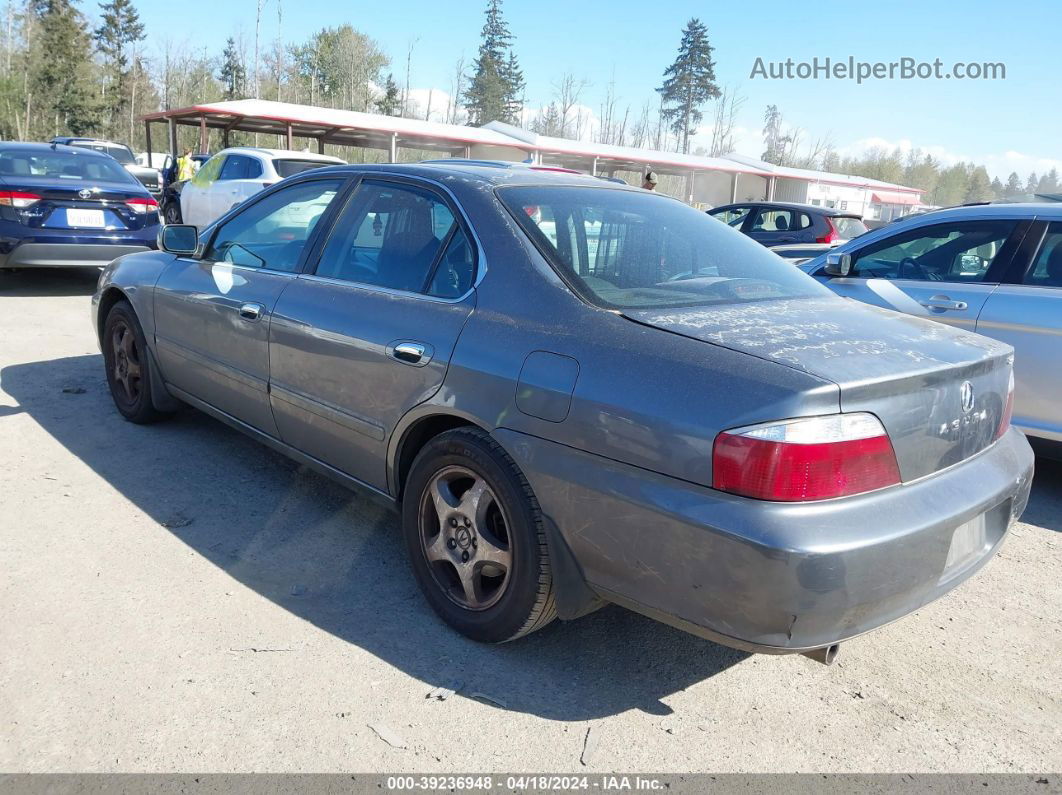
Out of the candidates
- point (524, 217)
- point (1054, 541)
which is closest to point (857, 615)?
point (524, 217)

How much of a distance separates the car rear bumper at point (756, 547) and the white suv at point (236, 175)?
414 inches

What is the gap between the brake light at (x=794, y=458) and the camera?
2.06 m

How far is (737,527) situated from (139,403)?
393cm

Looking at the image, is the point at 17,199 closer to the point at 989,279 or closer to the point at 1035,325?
the point at 989,279

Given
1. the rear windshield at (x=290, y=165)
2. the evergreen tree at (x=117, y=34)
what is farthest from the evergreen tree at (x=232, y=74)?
the rear windshield at (x=290, y=165)

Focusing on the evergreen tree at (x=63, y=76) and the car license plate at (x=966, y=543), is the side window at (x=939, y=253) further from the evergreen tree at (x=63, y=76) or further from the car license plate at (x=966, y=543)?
the evergreen tree at (x=63, y=76)

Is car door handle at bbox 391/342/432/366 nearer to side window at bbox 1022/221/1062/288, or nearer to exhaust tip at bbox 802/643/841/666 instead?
exhaust tip at bbox 802/643/841/666

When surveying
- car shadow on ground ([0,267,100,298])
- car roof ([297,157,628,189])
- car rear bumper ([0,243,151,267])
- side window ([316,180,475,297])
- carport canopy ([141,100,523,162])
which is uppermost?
carport canopy ([141,100,523,162])

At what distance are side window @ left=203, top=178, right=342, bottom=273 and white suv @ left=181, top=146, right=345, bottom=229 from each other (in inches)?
313

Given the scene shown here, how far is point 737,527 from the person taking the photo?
2070mm

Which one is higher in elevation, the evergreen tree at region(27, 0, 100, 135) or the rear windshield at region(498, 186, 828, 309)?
the evergreen tree at region(27, 0, 100, 135)

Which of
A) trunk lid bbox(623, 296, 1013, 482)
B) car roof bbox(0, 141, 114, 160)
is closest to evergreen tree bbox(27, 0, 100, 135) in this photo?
car roof bbox(0, 141, 114, 160)

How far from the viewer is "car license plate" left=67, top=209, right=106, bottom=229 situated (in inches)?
342

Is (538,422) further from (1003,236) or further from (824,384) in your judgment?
(1003,236)
